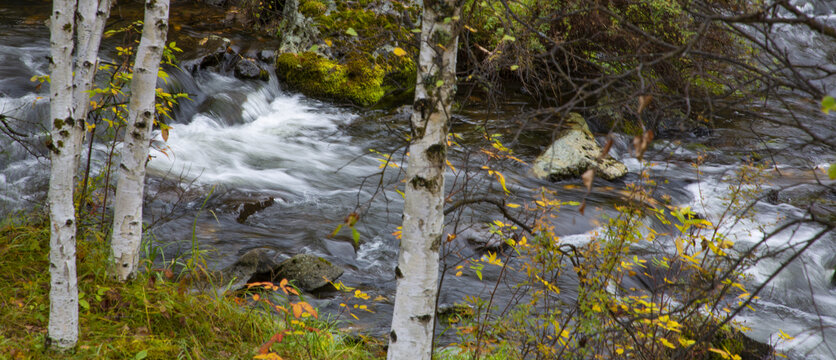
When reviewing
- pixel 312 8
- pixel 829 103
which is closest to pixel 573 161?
pixel 312 8

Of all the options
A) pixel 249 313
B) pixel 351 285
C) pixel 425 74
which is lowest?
pixel 351 285

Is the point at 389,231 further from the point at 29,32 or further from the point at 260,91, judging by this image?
the point at 29,32

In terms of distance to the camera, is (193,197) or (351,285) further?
(193,197)

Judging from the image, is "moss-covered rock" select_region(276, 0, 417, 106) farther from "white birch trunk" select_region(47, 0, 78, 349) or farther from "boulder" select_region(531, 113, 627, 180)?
"white birch trunk" select_region(47, 0, 78, 349)

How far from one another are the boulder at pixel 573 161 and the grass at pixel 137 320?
18.3 ft

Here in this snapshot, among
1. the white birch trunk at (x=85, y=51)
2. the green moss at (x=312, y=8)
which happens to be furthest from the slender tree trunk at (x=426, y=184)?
the green moss at (x=312, y=8)

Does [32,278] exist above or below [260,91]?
below

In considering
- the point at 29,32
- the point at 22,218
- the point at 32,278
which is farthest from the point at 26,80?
the point at 32,278

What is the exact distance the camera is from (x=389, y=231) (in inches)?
282

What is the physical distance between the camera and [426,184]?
2650 millimetres

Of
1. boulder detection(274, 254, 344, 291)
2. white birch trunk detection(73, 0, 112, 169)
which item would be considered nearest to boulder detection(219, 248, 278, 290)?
boulder detection(274, 254, 344, 291)

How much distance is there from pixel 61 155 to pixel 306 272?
9.17 feet

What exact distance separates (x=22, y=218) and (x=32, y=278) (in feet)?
2.92

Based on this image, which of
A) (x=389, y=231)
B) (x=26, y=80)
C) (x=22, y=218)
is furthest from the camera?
(x=26, y=80)
